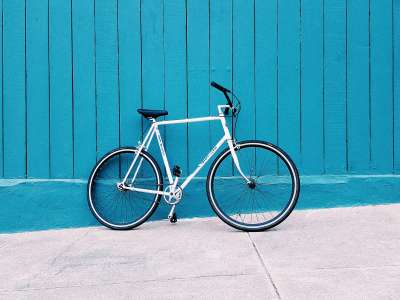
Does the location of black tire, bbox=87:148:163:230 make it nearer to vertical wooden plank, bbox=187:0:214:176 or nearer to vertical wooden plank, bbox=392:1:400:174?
vertical wooden plank, bbox=187:0:214:176

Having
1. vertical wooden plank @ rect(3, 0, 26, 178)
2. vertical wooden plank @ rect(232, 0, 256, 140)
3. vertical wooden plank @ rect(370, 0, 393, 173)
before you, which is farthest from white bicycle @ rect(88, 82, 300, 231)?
vertical wooden plank @ rect(370, 0, 393, 173)

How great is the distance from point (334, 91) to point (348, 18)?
658 millimetres

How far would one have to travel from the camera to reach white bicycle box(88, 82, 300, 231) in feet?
14.9

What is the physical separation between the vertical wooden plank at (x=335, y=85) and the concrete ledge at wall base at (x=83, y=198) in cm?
20

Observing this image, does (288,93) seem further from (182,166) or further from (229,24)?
(182,166)

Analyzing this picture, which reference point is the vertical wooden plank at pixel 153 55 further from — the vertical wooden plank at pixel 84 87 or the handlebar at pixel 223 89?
the handlebar at pixel 223 89

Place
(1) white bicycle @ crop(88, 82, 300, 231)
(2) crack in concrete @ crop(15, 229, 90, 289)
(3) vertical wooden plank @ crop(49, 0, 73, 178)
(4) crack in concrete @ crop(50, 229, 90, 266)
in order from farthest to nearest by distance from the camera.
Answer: (3) vertical wooden plank @ crop(49, 0, 73, 178), (1) white bicycle @ crop(88, 82, 300, 231), (4) crack in concrete @ crop(50, 229, 90, 266), (2) crack in concrete @ crop(15, 229, 90, 289)

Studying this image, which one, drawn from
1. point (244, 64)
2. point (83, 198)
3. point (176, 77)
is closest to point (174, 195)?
point (83, 198)

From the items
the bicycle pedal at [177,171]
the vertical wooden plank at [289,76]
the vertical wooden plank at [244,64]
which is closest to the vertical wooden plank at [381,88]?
the vertical wooden plank at [289,76]

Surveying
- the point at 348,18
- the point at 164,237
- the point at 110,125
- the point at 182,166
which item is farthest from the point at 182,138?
the point at 348,18

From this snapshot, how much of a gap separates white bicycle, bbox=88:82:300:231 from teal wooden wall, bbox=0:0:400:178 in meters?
0.22

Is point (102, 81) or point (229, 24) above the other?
point (229, 24)

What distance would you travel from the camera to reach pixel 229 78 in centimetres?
486

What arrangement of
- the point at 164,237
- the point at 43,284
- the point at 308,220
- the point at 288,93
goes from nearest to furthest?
the point at 43,284
the point at 164,237
the point at 308,220
the point at 288,93
